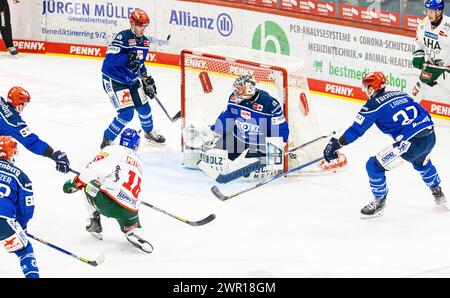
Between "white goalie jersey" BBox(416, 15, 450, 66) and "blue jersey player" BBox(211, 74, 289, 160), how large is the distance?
2.31 meters

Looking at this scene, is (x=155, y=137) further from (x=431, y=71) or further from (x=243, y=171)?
(x=431, y=71)

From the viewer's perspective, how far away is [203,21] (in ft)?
46.5

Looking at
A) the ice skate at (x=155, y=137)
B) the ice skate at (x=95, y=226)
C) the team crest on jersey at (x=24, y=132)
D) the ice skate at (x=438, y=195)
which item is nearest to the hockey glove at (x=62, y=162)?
the team crest on jersey at (x=24, y=132)

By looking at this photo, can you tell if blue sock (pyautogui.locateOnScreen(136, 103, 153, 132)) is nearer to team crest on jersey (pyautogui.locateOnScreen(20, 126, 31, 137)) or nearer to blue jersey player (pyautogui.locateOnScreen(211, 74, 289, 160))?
blue jersey player (pyautogui.locateOnScreen(211, 74, 289, 160))

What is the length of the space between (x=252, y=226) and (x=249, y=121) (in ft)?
4.72

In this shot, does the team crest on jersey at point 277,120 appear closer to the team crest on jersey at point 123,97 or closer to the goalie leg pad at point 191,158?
the goalie leg pad at point 191,158

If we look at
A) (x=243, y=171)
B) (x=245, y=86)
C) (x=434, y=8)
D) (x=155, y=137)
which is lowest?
(x=155, y=137)

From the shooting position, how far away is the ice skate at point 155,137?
10.9 metres

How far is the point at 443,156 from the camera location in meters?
10.4

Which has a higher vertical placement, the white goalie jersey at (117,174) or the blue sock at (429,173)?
the white goalie jersey at (117,174)

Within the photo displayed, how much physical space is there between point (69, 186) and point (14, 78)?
21.1 feet

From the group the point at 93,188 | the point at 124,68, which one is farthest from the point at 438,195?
the point at 124,68

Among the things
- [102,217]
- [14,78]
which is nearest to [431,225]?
[102,217]

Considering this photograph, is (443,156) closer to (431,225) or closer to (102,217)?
(431,225)
